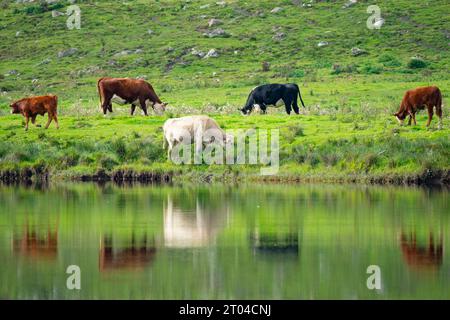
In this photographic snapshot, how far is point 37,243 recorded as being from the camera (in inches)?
864

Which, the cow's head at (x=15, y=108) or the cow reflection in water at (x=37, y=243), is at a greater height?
the cow's head at (x=15, y=108)

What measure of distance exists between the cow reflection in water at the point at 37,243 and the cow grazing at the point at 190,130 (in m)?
12.9

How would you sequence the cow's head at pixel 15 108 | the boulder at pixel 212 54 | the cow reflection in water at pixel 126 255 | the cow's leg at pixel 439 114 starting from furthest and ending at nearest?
the boulder at pixel 212 54
the cow's head at pixel 15 108
the cow's leg at pixel 439 114
the cow reflection in water at pixel 126 255

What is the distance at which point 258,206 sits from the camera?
91.6 ft

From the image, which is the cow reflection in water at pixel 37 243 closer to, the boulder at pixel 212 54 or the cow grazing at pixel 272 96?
the cow grazing at pixel 272 96

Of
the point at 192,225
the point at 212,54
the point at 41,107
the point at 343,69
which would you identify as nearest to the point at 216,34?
the point at 212,54

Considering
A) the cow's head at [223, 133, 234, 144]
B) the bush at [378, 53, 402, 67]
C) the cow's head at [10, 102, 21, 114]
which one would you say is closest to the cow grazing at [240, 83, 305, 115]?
the cow's head at [223, 133, 234, 144]

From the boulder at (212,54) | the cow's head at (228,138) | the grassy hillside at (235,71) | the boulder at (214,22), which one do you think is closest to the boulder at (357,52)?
the grassy hillside at (235,71)

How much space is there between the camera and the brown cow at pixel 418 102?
127ft

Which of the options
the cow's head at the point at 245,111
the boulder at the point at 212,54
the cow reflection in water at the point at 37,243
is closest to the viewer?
the cow reflection in water at the point at 37,243

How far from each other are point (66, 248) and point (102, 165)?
49.1 ft

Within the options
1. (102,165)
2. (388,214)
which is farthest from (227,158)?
(388,214)

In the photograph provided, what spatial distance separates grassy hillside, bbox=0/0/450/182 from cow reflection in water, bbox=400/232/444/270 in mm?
11187

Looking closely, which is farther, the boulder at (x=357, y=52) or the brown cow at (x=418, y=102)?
the boulder at (x=357, y=52)
